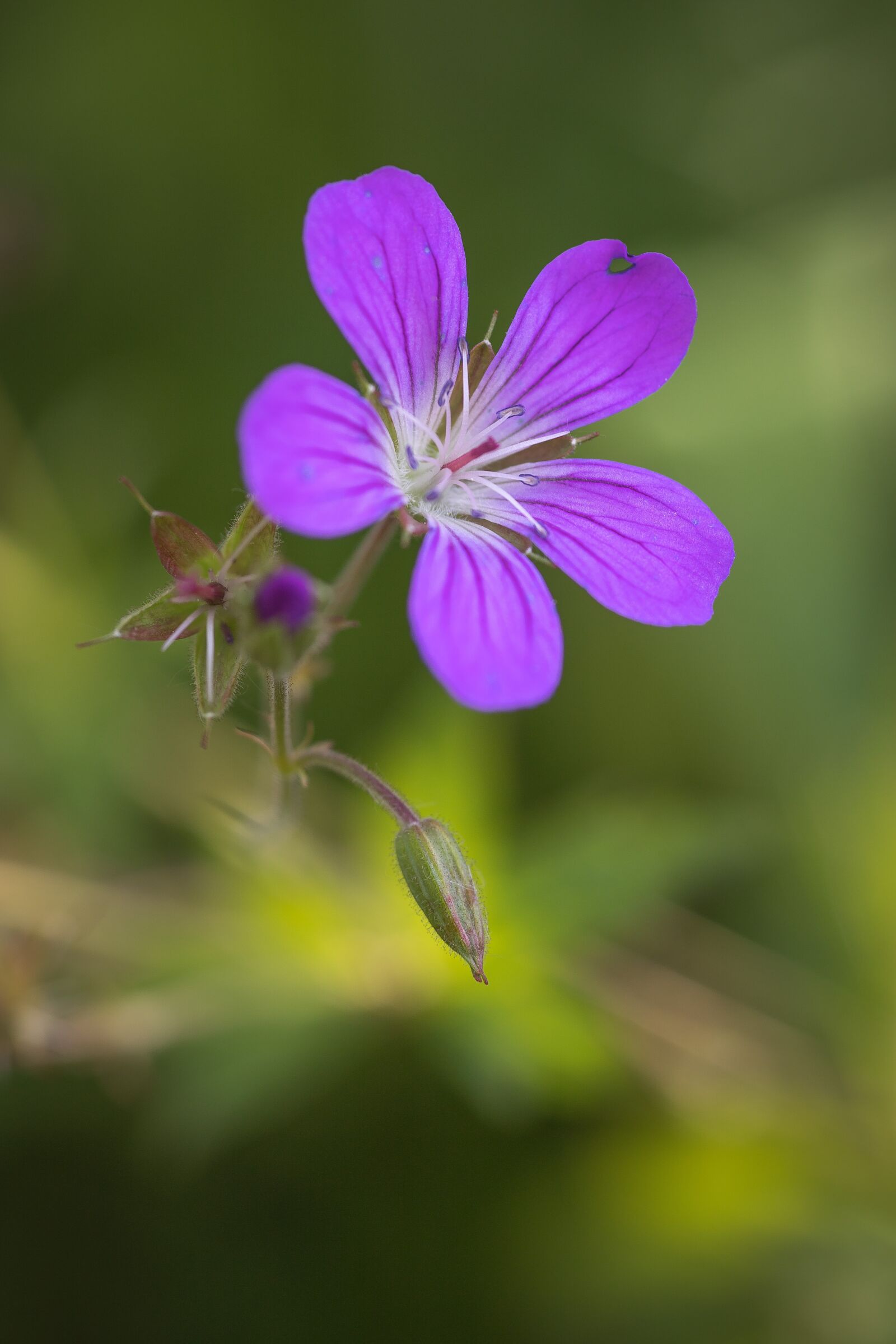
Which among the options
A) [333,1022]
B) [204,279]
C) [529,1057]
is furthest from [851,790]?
[204,279]

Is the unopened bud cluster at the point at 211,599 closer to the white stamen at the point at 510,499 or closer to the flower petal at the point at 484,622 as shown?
the flower petal at the point at 484,622

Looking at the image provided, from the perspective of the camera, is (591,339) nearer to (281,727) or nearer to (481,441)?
(481,441)

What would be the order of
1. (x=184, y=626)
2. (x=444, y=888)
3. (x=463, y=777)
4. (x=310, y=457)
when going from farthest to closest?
(x=463, y=777), (x=444, y=888), (x=184, y=626), (x=310, y=457)

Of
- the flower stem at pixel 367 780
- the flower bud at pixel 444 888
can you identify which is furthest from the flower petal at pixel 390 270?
the flower bud at pixel 444 888

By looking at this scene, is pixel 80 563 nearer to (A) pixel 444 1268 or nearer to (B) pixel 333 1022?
(B) pixel 333 1022

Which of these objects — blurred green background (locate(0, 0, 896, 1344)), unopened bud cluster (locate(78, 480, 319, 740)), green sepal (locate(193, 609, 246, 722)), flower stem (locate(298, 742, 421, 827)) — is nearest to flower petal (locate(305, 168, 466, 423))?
unopened bud cluster (locate(78, 480, 319, 740))

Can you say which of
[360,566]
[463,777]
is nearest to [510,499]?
[360,566]
